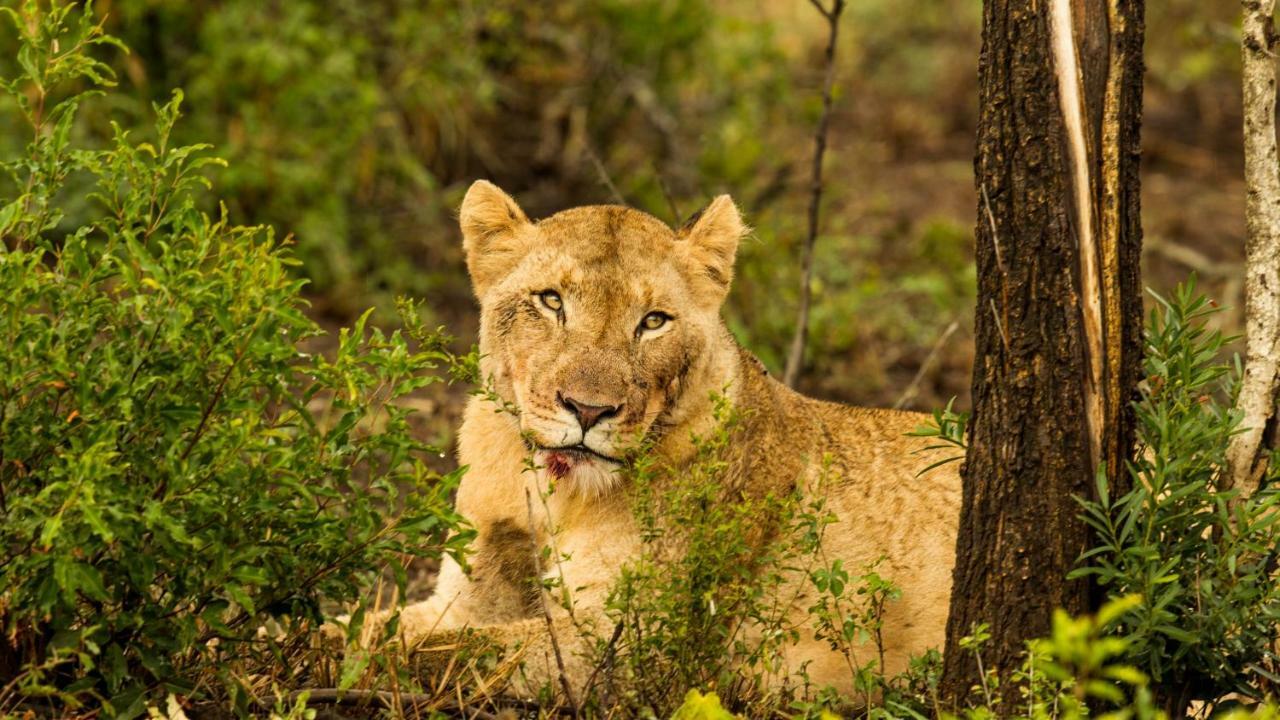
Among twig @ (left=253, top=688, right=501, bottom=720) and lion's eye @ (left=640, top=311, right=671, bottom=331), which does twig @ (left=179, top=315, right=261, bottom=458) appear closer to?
twig @ (left=253, top=688, right=501, bottom=720)

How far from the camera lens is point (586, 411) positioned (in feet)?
15.3

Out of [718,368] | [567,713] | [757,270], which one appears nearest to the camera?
[567,713]

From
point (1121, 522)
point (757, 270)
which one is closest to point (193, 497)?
point (1121, 522)

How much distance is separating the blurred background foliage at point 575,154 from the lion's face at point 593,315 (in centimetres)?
330

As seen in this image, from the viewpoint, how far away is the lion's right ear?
536 cm

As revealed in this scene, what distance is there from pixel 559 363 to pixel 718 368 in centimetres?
70

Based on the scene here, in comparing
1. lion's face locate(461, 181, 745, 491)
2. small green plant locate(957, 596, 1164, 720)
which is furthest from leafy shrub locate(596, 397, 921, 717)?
lion's face locate(461, 181, 745, 491)

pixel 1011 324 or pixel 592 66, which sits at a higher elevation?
pixel 592 66

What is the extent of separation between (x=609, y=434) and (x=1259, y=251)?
1907 mm

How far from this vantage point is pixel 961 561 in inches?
168

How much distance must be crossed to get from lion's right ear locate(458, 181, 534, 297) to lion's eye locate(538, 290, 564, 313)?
25 cm

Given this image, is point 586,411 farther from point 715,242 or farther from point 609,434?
point 715,242

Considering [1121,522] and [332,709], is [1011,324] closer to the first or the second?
[1121,522]

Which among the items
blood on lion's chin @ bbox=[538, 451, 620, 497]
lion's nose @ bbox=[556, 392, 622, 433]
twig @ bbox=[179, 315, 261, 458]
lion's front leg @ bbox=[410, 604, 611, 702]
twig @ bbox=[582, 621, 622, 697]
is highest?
twig @ bbox=[179, 315, 261, 458]
